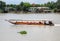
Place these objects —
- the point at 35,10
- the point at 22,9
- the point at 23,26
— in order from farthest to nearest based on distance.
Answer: the point at 35,10, the point at 22,9, the point at 23,26

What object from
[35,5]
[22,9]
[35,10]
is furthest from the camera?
[35,5]

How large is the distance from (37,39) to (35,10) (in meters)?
27.0

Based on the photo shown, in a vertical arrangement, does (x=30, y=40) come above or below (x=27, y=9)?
above

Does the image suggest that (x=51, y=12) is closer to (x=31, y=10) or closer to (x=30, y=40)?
(x=31, y=10)

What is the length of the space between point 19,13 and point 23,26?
20728mm

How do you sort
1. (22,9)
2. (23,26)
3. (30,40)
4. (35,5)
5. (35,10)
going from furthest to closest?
(35,5)
(35,10)
(22,9)
(23,26)
(30,40)

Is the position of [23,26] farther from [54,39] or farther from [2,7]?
[2,7]

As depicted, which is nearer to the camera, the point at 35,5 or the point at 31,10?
the point at 31,10

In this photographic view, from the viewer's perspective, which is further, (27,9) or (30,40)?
(27,9)

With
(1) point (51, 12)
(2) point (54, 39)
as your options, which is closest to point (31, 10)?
(1) point (51, 12)

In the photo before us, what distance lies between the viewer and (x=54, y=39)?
10719 mm

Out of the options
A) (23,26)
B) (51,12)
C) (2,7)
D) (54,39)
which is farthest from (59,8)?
(54,39)

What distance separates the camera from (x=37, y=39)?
1067 cm

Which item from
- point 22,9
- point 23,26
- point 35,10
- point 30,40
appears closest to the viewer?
point 30,40
